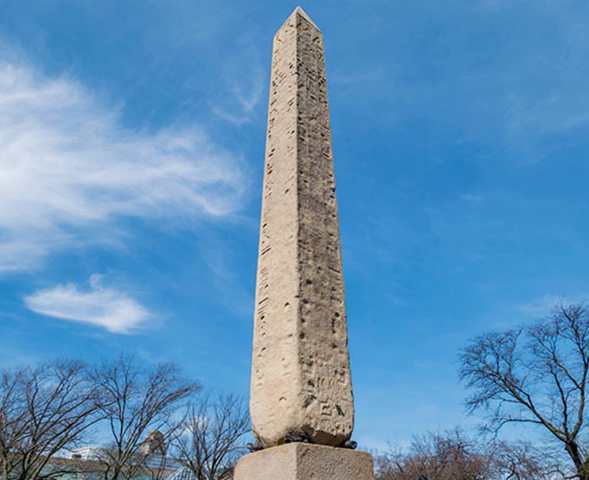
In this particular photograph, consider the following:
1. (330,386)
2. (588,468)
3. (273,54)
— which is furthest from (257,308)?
(588,468)

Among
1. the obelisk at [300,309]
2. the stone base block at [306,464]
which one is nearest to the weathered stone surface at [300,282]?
the obelisk at [300,309]

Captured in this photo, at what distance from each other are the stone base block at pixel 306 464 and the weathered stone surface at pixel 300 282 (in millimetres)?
111

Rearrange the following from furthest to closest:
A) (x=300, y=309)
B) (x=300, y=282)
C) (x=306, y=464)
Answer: (x=300, y=282) → (x=300, y=309) → (x=306, y=464)

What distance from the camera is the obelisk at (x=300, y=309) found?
3457 millimetres

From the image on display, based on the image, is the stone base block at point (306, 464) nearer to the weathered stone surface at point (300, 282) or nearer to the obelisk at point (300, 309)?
the obelisk at point (300, 309)

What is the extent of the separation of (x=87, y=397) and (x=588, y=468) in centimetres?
1900

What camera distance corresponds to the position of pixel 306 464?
3248 millimetres

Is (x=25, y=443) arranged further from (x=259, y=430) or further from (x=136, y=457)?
(x=259, y=430)

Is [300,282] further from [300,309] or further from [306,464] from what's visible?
[306,464]


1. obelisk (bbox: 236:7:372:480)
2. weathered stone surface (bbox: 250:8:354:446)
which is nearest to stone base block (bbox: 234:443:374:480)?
obelisk (bbox: 236:7:372:480)

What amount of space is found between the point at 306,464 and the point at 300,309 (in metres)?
1.07

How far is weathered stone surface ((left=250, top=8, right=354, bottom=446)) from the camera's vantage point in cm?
359

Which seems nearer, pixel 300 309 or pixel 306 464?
pixel 306 464

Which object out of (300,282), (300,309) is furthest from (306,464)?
(300,282)
